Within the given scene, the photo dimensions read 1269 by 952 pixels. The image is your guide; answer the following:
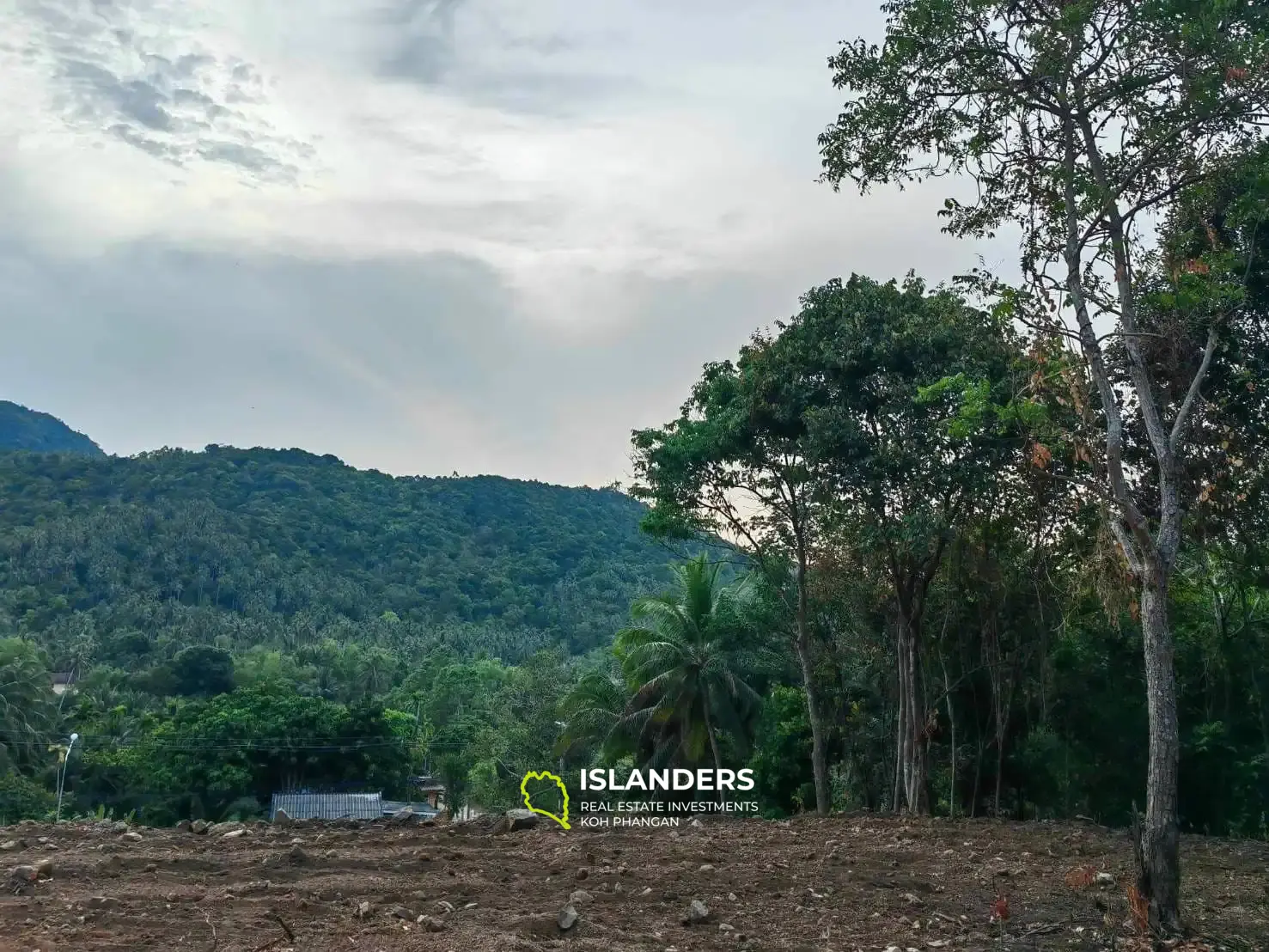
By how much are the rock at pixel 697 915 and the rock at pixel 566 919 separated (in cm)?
76

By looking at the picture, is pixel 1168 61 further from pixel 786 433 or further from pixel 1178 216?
pixel 786 433

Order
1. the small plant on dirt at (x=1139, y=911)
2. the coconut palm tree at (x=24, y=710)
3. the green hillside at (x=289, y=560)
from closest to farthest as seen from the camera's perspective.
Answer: the small plant on dirt at (x=1139, y=911)
the coconut palm tree at (x=24, y=710)
the green hillside at (x=289, y=560)

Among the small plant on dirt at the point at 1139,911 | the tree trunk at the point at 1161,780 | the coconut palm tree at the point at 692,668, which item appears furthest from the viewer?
the coconut palm tree at the point at 692,668

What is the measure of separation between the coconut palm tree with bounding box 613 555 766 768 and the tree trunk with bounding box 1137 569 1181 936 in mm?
16811

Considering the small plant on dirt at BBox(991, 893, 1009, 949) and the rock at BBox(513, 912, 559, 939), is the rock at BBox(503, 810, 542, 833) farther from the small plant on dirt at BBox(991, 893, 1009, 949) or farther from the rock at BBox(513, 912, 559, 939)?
the small plant on dirt at BBox(991, 893, 1009, 949)

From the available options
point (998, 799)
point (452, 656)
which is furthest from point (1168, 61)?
point (452, 656)

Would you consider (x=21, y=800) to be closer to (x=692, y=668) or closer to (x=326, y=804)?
(x=326, y=804)

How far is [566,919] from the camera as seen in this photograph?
6398 mm

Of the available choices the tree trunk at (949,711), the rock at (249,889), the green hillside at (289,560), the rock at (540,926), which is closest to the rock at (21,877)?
the rock at (249,889)

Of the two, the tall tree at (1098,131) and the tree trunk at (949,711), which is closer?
the tall tree at (1098,131)

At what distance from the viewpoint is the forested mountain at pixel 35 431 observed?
165625 mm

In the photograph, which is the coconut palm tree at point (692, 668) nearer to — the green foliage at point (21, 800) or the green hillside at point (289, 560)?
the green foliage at point (21, 800)

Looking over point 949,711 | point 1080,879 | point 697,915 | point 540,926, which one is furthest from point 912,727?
point 540,926

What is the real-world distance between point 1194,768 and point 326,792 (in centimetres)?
2719
